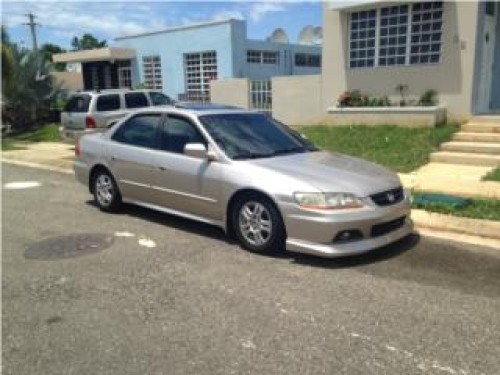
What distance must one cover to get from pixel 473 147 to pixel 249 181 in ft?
21.6

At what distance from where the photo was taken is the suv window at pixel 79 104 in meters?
13.9

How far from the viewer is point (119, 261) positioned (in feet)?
18.4

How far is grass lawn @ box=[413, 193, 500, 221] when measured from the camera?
6633 mm

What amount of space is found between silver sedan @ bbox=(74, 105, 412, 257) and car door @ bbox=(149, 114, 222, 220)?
0.04ft

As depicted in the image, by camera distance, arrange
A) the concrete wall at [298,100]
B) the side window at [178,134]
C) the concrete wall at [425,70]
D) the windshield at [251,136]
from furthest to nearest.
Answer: the concrete wall at [298,100] < the concrete wall at [425,70] < the side window at [178,134] < the windshield at [251,136]

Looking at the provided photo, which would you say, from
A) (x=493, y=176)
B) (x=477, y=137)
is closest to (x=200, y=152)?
(x=493, y=176)

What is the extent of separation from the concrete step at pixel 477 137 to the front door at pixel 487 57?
2.09 metres

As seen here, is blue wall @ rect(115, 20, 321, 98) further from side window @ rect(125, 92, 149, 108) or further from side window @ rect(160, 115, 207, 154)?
Result: side window @ rect(160, 115, 207, 154)

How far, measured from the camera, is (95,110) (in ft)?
45.2

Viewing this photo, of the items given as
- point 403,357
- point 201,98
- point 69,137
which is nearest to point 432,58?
point 69,137

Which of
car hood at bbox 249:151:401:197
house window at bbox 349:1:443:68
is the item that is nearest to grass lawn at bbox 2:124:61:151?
house window at bbox 349:1:443:68

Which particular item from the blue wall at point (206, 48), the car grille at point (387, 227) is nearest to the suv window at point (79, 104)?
the car grille at point (387, 227)

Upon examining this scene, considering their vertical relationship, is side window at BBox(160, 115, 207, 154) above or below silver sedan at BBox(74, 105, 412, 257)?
above

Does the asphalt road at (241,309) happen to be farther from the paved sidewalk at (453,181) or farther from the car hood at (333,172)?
the paved sidewalk at (453,181)
